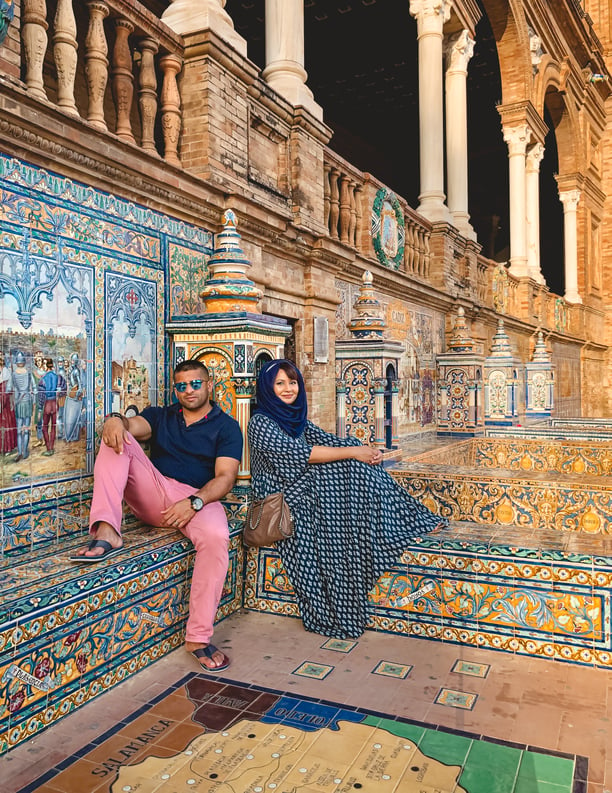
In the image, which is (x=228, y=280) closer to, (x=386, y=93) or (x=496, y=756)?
(x=496, y=756)

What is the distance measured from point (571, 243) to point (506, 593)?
18903mm

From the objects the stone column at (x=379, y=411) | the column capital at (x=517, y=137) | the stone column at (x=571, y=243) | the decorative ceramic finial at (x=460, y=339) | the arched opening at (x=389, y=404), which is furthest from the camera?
the stone column at (x=571, y=243)

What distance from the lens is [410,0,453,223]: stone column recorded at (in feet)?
33.3

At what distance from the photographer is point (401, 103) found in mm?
16359

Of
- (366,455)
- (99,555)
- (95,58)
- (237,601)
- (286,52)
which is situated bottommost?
(237,601)

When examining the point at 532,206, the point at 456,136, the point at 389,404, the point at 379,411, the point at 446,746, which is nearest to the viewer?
the point at 446,746

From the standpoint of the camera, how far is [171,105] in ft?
16.1

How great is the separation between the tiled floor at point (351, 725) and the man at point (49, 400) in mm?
1278

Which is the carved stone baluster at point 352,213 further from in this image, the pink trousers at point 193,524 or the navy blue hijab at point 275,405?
the pink trousers at point 193,524

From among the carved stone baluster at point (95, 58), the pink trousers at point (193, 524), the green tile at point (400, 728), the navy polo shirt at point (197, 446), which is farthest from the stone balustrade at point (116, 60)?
the green tile at point (400, 728)

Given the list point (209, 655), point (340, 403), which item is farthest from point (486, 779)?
point (340, 403)

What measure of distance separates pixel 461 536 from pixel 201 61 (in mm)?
3717

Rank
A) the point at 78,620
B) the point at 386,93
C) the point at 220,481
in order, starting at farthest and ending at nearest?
the point at 386,93
the point at 220,481
the point at 78,620

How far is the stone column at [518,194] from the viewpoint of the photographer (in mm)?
14773
